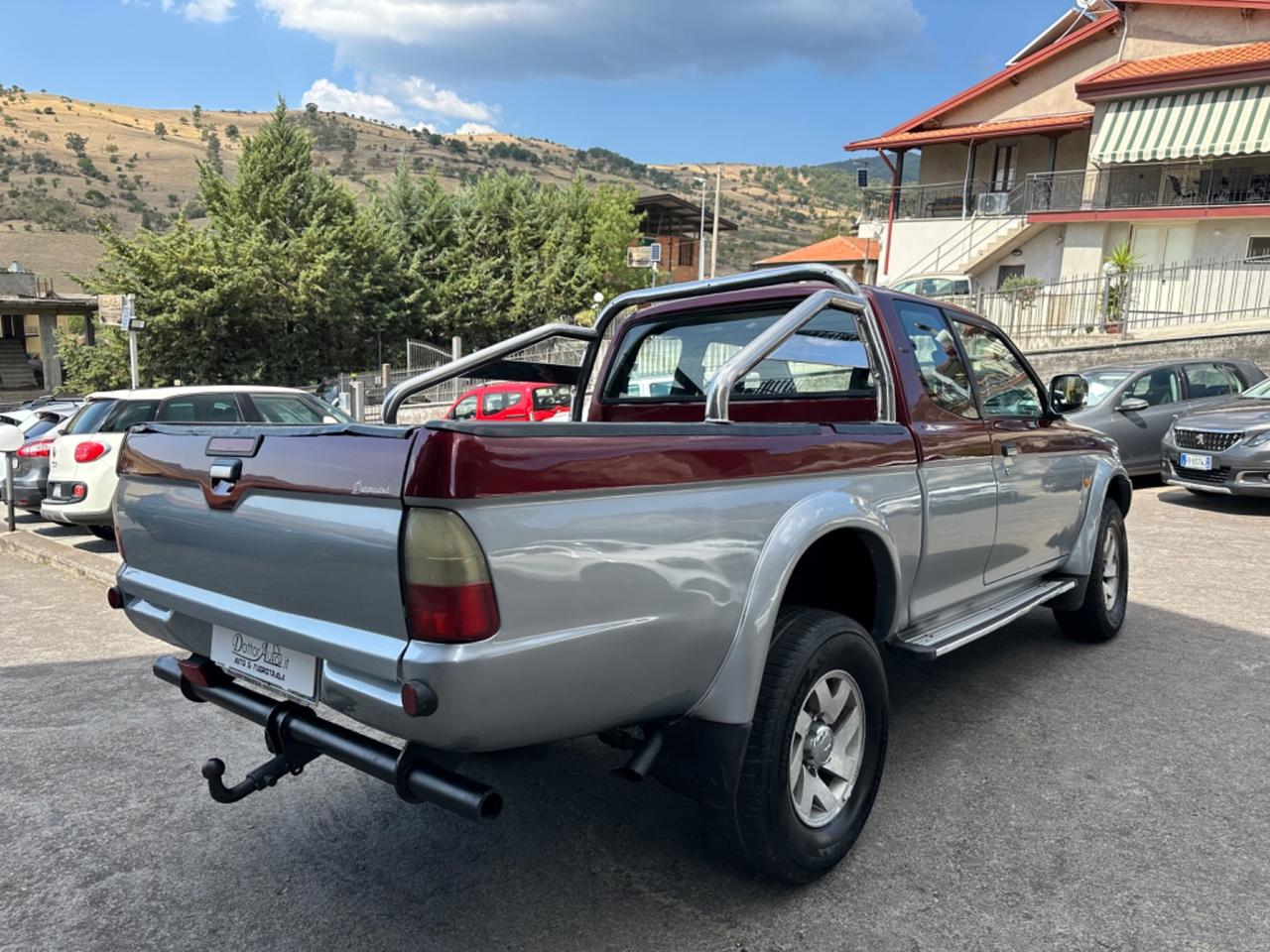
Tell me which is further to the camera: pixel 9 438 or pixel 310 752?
pixel 9 438

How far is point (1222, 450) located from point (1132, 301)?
12376mm

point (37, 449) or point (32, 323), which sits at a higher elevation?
point (32, 323)

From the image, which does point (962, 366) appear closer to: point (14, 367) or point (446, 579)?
point (446, 579)

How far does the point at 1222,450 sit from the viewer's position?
930cm

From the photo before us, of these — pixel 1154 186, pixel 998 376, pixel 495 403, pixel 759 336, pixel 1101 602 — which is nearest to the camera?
pixel 759 336

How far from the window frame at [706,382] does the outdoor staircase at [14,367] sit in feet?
146

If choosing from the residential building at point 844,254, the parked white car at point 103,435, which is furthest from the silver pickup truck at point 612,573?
the residential building at point 844,254

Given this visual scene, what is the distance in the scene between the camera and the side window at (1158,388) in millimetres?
11047

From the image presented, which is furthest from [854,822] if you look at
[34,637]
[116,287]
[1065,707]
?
[116,287]

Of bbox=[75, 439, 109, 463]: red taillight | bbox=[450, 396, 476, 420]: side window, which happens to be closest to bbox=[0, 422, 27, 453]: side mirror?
bbox=[75, 439, 109, 463]: red taillight

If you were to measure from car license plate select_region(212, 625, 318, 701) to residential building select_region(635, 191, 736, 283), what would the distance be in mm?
44755

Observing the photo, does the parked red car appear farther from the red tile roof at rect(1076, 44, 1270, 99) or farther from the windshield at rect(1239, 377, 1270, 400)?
the red tile roof at rect(1076, 44, 1270, 99)

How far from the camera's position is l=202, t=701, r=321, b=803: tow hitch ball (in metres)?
2.52

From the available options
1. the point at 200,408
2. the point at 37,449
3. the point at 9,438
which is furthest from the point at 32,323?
the point at 200,408
